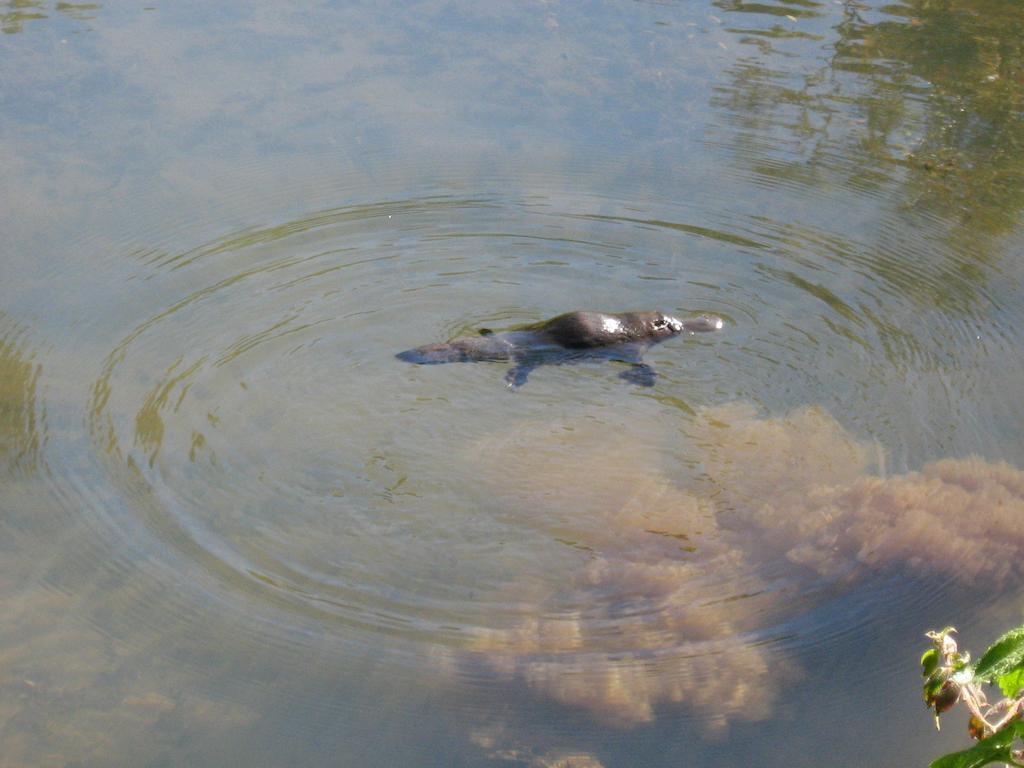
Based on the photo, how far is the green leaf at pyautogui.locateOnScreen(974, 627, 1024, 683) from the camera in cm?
242

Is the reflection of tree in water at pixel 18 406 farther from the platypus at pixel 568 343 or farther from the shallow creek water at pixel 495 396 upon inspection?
the platypus at pixel 568 343

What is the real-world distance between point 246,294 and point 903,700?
449 centimetres

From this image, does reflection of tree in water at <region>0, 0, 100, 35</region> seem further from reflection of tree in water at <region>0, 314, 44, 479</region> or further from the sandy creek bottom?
the sandy creek bottom

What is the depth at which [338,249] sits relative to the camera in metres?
7.50

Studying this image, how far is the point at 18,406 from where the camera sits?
6051 millimetres

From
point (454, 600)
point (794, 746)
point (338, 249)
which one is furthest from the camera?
point (338, 249)

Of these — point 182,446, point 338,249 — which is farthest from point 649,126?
point 182,446

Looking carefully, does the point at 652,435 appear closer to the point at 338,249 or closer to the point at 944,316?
the point at 944,316

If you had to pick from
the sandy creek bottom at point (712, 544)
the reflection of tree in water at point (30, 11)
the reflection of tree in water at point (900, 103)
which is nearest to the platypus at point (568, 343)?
the sandy creek bottom at point (712, 544)

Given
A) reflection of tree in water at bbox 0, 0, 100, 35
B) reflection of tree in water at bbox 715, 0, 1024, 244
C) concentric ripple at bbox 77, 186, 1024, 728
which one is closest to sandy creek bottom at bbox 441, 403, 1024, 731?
concentric ripple at bbox 77, 186, 1024, 728

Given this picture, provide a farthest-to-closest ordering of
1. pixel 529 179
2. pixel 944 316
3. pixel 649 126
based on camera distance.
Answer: pixel 649 126 → pixel 529 179 → pixel 944 316

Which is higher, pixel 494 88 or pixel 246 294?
pixel 494 88

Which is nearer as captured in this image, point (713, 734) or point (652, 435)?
point (713, 734)

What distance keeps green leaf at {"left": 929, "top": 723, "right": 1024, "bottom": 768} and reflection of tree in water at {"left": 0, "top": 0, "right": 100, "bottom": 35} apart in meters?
10.2
